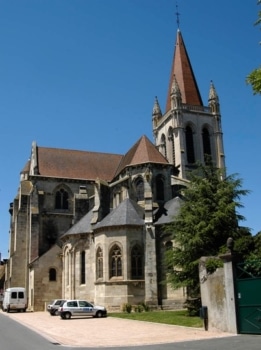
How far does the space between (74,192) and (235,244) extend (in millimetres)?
29469

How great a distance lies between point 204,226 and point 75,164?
30070mm

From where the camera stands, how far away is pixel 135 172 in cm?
4106

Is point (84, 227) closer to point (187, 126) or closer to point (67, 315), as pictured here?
point (67, 315)

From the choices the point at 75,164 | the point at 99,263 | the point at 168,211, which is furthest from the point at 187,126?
the point at 99,263

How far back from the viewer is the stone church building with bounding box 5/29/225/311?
33.1 meters

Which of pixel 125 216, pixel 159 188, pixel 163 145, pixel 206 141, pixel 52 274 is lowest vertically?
pixel 52 274

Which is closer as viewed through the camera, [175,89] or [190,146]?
[190,146]

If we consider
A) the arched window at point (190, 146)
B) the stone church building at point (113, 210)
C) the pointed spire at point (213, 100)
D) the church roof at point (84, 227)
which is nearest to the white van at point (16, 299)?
the stone church building at point (113, 210)

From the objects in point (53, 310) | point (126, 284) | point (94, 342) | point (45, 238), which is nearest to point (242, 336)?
point (94, 342)

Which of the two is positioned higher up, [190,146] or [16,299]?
[190,146]

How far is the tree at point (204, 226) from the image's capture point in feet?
81.3

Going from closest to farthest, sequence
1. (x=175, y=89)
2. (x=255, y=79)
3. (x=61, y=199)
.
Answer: (x=255, y=79) < (x=61, y=199) < (x=175, y=89)

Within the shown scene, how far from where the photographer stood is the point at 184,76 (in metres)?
57.3

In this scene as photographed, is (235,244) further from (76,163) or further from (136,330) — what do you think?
(76,163)
